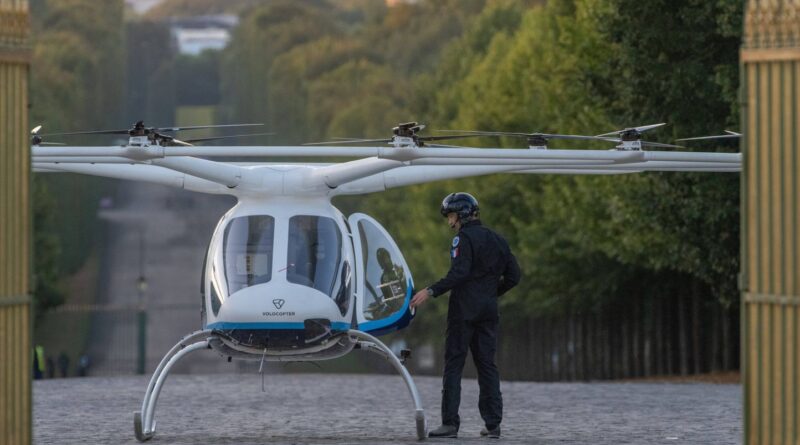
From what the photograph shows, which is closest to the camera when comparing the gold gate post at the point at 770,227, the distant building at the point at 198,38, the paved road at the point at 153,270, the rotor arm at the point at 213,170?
the gold gate post at the point at 770,227

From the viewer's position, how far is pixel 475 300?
16250 mm

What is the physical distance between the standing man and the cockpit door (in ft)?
4.40

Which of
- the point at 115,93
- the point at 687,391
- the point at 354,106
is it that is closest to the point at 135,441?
the point at 687,391

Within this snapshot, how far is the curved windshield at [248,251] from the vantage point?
16.6 m

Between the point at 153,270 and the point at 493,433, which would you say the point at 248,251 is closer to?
the point at 493,433

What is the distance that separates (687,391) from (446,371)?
423 inches

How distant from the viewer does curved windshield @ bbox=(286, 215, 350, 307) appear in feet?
54.5

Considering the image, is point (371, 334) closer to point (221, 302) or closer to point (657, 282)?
point (221, 302)

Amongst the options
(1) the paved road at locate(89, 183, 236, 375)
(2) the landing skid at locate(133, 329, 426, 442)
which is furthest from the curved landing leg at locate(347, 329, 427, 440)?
(1) the paved road at locate(89, 183, 236, 375)

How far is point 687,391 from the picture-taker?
86.7 feet

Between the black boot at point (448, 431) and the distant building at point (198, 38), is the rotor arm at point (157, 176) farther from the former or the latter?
the distant building at point (198, 38)

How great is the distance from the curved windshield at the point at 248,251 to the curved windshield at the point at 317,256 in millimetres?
198

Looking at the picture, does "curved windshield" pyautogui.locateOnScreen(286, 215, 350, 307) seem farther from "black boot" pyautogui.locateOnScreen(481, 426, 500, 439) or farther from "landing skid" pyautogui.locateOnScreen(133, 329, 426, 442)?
"black boot" pyautogui.locateOnScreen(481, 426, 500, 439)

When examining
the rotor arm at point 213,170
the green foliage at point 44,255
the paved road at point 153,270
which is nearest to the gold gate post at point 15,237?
the rotor arm at point 213,170
